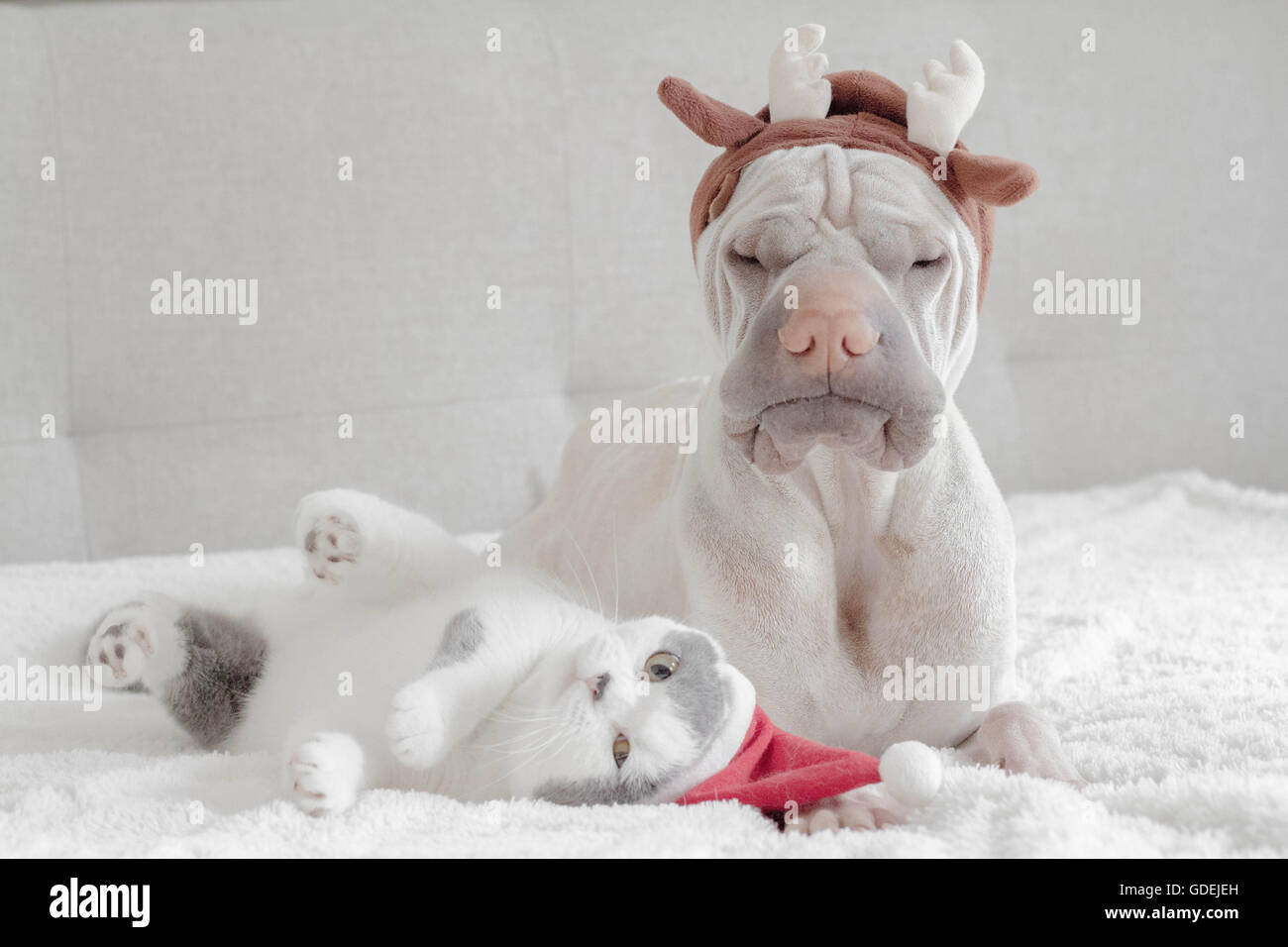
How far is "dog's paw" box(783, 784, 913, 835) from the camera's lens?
2.87 ft

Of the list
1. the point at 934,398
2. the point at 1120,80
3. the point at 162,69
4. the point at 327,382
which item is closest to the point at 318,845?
the point at 934,398

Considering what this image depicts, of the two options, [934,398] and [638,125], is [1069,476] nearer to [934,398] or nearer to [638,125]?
[638,125]

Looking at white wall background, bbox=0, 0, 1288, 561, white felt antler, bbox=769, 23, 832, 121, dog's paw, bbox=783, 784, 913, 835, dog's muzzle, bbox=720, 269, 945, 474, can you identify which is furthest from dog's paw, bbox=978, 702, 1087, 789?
white wall background, bbox=0, 0, 1288, 561

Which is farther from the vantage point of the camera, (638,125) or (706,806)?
(638,125)

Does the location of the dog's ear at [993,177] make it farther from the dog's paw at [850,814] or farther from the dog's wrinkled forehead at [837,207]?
the dog's paw at [850,814]

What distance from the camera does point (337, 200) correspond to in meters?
2.05

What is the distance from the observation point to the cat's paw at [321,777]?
866 mm

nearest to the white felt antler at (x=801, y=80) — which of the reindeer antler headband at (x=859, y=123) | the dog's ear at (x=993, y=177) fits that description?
the reindeer antler headband at (x=859, y=123)

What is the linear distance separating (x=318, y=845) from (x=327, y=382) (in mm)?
1354

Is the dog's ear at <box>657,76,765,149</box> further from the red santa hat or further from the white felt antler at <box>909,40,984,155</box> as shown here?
the red santa hat

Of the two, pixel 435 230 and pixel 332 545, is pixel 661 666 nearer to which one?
pixel 332 545

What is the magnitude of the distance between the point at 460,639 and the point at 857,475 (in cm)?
37

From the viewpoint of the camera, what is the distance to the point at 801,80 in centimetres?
112

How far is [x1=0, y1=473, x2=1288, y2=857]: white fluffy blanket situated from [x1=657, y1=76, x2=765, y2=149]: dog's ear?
0.59 m
